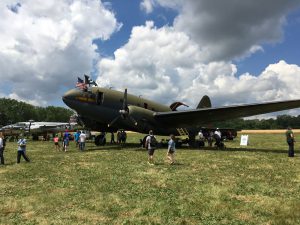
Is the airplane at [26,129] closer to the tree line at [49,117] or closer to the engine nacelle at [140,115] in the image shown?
the engine nacelle at [140,115]

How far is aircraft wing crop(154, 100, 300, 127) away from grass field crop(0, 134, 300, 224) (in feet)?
25.1

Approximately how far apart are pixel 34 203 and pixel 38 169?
268 inches

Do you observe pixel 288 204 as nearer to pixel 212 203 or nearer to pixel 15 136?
pixel 212 203

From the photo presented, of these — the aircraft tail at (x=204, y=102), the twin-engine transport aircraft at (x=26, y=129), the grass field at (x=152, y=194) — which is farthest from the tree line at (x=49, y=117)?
the grass field at (x=152, y=194)

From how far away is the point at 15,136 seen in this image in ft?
158

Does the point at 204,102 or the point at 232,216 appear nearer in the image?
the point at 232,216

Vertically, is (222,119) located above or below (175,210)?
above

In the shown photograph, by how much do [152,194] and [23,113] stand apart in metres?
140

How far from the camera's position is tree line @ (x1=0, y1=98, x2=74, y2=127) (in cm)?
12618

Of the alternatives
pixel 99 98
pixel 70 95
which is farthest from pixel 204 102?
pixel 70 95

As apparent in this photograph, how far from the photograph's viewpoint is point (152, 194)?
10.2 m

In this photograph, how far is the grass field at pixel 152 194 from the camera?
780 cm

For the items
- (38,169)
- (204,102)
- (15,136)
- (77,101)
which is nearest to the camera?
(38,169)

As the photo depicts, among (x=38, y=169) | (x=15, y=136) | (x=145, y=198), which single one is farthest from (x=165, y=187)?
(x=15, y=136)
